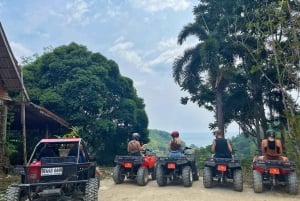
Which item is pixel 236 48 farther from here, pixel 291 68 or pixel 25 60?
pixel 25 60

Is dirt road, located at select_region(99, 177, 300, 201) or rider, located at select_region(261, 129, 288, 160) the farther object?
rider, located at select_region(261, 129, 288, 160)

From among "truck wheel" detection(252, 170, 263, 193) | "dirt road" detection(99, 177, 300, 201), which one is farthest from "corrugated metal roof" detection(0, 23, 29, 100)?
"truck wheel" detection(252, 170, 263, 193)

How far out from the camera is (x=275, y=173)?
9.77m

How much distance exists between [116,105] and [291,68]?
46.0 ft

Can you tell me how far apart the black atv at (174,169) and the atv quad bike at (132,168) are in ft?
2.13

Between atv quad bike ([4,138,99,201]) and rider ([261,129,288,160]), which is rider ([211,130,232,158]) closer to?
rider ([261,129,288,160])

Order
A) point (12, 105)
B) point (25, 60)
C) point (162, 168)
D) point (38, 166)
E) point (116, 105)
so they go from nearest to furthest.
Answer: point (38, 166) → point (162, 168) → point (12, 105) → point (116, 105) → point (25, 60)

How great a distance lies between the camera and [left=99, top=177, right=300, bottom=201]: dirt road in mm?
8969

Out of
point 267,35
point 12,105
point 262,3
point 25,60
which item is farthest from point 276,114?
point 25,60

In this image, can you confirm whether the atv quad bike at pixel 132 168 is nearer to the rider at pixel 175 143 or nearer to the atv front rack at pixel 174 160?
the atv front rack at pixel 174 160

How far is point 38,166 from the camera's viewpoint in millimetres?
7363

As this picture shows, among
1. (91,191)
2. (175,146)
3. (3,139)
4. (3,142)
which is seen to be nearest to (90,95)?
(3,139)

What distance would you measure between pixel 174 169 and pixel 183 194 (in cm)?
160

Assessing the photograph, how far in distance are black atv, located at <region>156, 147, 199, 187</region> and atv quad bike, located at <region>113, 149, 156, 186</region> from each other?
648 millimetres
